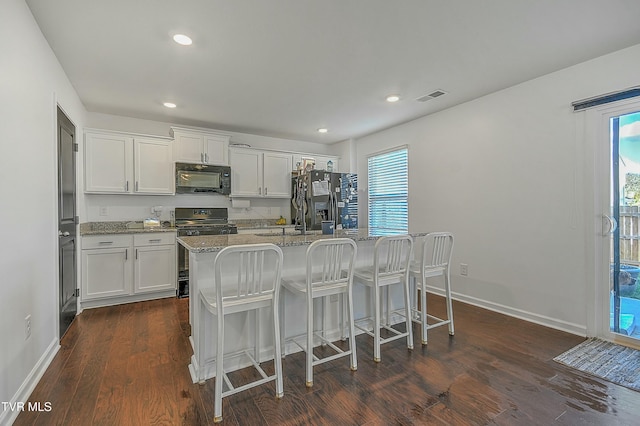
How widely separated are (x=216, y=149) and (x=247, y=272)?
3.37m

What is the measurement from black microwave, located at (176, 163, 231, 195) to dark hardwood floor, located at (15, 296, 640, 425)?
2.24 m

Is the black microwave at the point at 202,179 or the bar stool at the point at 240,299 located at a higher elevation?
the black microwave at the point at 202,179

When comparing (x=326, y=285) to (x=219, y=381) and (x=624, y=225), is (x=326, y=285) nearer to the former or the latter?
(x=219, y=381)

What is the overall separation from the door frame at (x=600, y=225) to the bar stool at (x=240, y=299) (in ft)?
9.46

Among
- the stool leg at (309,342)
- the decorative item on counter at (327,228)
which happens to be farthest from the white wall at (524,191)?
the stool leg at (309,342)

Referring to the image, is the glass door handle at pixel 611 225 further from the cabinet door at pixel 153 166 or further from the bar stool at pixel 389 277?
the cabinet door at pixel 153 166

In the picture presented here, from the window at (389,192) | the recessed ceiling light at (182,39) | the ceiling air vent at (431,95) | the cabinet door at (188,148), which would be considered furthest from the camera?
the window at (389,192)

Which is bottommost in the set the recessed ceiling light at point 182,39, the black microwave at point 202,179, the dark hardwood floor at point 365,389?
the dark hardwood floor at point 365,389

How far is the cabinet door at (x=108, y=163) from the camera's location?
3.86m

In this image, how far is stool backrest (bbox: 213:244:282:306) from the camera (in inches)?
67.5

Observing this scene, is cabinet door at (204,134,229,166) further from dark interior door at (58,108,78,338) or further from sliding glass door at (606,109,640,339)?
sliding glass door at (606,109,640,339)

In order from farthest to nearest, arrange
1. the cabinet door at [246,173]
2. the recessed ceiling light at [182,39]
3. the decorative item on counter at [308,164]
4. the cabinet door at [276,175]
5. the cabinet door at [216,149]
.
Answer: the decorative item on counter at [308,164], the cabinet door at [276,175], the cabinet door at [246,173], the cabinet door at [216,149], the recessed ceiling light at [182,39]

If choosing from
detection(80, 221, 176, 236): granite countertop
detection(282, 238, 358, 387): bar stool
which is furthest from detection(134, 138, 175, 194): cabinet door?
detection(282, 238, 358, 387): bar stool

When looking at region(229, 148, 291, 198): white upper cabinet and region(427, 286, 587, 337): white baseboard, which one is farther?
region(229, 148, 291, 198): white upper cabinet
